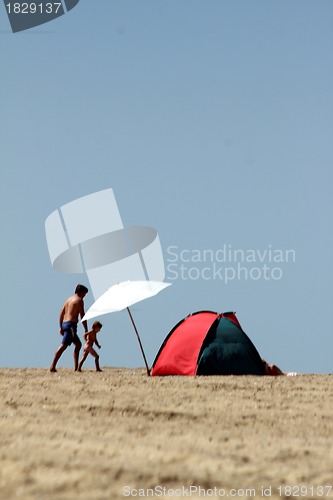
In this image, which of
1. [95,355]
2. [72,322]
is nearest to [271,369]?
[95,355]

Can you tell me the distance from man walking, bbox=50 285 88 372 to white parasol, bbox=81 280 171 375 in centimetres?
71

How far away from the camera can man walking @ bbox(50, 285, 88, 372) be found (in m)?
14.9

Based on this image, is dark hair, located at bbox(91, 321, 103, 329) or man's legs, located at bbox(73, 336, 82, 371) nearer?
man's legs, located at bbox(73, 336, 82, 371)

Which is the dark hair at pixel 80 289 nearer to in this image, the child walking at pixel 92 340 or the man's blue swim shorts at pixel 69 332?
the man's blue swim shorts at pixel 69 332

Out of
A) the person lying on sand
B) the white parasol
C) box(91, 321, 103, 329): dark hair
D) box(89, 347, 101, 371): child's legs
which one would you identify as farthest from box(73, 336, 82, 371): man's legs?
the person lying on sand

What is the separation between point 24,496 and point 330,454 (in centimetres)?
307

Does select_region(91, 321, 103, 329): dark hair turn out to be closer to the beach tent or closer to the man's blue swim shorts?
the man's blue swim shorts

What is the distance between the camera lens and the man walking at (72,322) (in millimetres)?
14867

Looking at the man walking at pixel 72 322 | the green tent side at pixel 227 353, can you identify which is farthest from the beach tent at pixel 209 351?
the man walking at pixel 72 322

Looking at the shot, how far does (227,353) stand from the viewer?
13.8m

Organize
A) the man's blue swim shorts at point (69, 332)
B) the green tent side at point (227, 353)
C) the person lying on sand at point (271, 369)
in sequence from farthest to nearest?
1. the man's blue swim shorts at point (69, 332)
2. the person lying on sand at point (271, 369)
3. the green tent side at point (227, 353)

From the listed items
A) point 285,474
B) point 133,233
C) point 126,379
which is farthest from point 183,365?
point 285,474

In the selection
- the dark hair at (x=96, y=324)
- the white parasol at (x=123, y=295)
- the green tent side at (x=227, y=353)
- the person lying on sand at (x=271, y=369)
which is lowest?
the person lying on sand at (x=271, y=369)

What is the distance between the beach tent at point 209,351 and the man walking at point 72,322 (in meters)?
1.84
